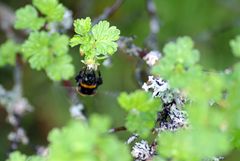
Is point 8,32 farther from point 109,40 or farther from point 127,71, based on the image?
point 109,40

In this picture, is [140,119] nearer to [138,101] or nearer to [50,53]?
[138,101]

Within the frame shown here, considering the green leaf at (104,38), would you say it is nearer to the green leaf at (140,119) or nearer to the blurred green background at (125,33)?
the green leaf at (140,119)

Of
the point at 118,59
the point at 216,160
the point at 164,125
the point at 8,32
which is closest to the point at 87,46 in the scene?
the point at 164,125

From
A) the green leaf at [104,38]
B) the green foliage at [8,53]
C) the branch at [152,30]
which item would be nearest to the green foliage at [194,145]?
the green leaf at [104,38]

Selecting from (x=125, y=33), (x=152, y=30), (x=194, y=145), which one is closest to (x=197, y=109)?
(x=194, y=145)

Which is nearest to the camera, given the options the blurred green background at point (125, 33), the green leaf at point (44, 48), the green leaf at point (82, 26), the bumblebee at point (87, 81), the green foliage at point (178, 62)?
the green foliage at point (178, 62)

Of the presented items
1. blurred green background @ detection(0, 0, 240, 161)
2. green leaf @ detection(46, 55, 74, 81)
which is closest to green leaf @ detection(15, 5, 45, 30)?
green leaf @ detection(46, 55, 74, 81)
